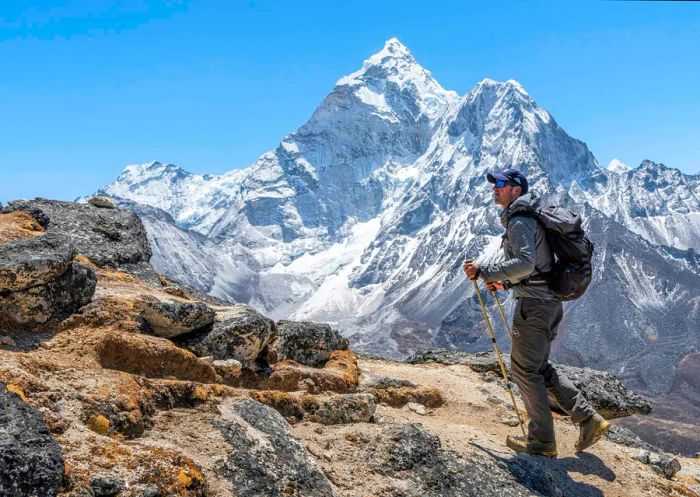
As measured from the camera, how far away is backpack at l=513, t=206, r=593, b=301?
1049 centimetres

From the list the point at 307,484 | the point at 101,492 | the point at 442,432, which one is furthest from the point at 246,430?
the point at 442,432

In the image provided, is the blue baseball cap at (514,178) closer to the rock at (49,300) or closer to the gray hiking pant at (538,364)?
the gray hiking pant at (538,364)

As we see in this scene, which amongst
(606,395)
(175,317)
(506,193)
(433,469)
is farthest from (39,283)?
(606,395)

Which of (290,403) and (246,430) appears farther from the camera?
(290,403)

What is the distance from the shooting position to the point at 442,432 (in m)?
11.3

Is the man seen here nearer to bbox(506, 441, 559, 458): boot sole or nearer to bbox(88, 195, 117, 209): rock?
bbox(506, 441, 559, 458): boot sole

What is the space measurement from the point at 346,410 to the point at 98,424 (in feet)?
14.6

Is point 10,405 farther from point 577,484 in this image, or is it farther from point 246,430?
point 577,484

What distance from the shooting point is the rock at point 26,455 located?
20.5 feet

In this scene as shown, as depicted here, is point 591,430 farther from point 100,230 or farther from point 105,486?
point 100,230

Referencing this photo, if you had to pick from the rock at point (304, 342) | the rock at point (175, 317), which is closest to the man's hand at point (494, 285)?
the rock at point (304, 342)

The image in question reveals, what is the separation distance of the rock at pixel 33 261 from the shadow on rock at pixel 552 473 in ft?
24.8

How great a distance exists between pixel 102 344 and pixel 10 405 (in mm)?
2871

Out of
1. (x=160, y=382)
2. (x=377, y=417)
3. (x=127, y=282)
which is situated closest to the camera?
(x=160, y=382)
